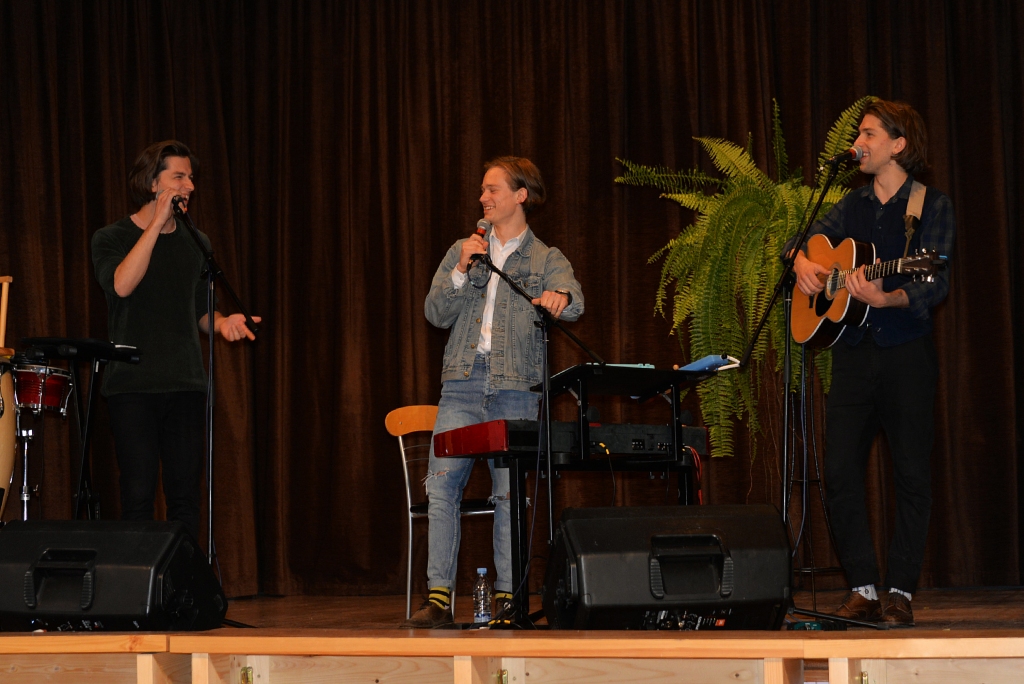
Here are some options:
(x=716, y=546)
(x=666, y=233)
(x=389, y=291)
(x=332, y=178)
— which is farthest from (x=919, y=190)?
(x=332, y=178)

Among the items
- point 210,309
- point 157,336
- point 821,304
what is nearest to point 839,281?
point 821,304

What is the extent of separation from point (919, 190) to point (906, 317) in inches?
16.7

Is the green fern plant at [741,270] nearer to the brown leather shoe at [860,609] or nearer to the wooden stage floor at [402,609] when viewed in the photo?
the wooden stage floor at [402,609]

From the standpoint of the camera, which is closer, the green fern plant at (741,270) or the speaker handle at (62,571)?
the speaker handle at (62,571)

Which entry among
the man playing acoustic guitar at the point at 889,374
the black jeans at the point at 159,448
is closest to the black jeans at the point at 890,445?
the man playing acoustic guitar at the point at 889,374

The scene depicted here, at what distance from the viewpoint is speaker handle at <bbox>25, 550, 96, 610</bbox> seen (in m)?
2.23

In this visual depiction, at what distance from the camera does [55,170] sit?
16.3 ft

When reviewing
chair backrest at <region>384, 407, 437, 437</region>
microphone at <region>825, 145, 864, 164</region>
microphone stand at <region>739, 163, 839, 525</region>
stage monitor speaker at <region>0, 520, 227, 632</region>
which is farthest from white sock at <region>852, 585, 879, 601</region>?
stage monitor speaker at <region>0, 520, 227, 632</region>

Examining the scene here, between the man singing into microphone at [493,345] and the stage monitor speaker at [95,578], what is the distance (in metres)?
1.00

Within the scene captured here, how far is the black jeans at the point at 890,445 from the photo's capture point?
3.12 m

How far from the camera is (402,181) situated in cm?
526

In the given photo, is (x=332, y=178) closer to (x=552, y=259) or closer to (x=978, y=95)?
(x=552, y=259)

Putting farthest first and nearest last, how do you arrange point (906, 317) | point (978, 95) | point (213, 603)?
point (978, 95) → point (906, 317) → point (213, 603)

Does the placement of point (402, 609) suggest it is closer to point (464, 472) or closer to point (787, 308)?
point (464, 472)
